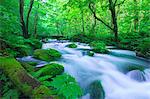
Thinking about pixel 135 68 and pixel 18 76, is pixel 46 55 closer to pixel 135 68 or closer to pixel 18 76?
pixel 135 68

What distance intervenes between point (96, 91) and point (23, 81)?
2108 millimetres

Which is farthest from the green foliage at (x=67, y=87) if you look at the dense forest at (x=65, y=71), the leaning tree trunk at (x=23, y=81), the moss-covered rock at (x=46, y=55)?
the moss-covered rock at (x=46, y=55)

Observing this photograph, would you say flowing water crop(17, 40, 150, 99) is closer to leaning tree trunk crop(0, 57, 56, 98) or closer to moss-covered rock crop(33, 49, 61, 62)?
moss-covered rock crop(33, 49, 61, 62)

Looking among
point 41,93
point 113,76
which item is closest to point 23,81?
point 41,93

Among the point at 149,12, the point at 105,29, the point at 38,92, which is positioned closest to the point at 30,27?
the point at 149,12

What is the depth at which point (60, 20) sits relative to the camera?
28.0 m

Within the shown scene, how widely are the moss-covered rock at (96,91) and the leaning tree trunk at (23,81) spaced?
1706 mm

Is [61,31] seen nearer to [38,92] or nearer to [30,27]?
[30,27]

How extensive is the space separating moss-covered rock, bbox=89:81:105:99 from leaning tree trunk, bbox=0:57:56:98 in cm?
171

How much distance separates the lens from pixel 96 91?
5.61 meters

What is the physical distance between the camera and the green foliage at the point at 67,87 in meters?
4.12

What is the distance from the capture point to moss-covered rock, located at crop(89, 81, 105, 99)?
5.43 meters

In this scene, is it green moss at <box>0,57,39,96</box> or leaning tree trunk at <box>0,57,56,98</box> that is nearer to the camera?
leaning tree trunk at <box>0,57,56,98</box>

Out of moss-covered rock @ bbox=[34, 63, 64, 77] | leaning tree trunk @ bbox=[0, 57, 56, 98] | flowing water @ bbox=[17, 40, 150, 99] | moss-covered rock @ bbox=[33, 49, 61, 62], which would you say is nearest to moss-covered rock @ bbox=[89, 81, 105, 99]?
flowing water @ bbox=[17, 40, 150, 99]
